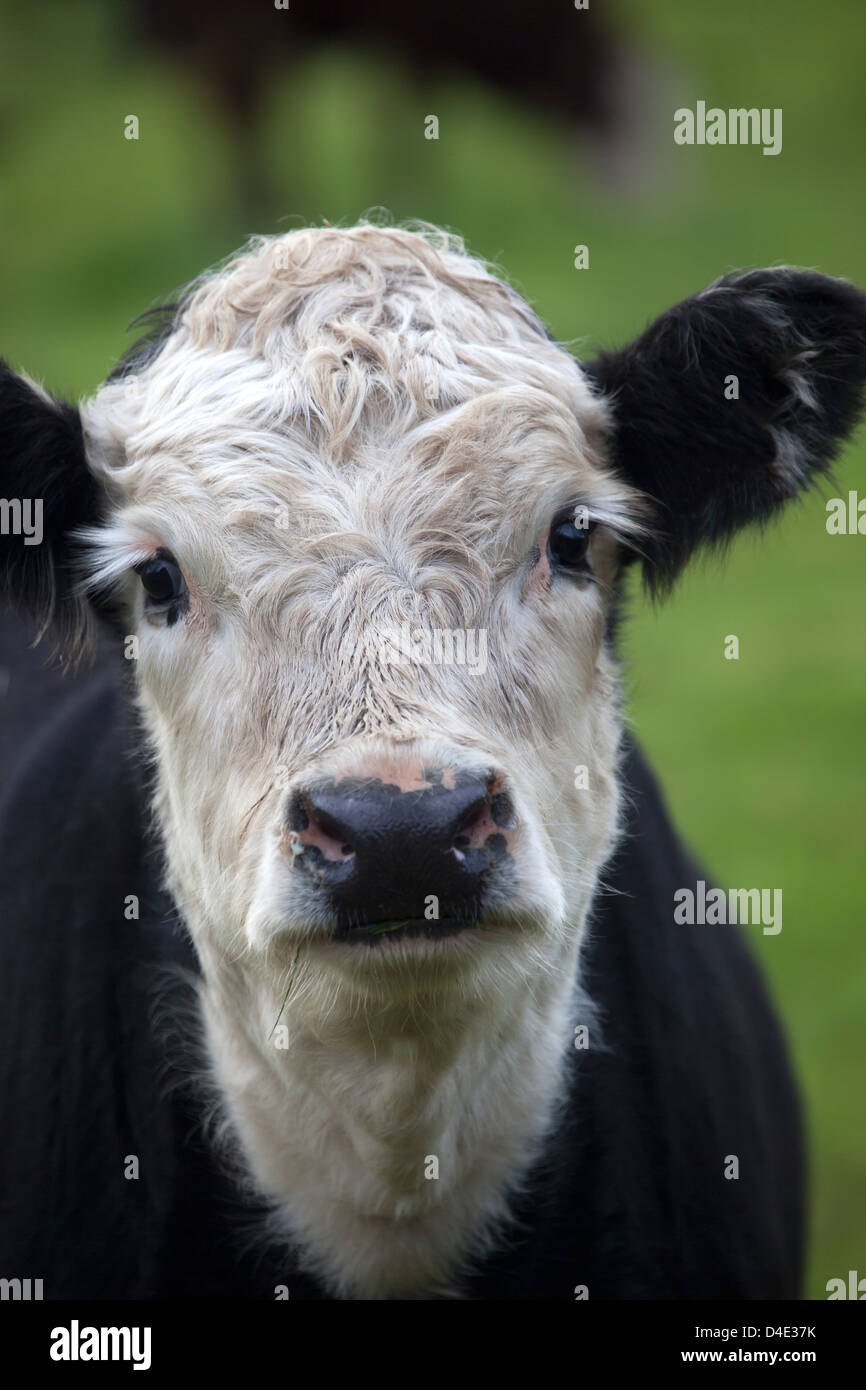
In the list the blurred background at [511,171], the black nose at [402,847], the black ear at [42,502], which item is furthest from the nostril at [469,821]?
the blurred background at [511,171]

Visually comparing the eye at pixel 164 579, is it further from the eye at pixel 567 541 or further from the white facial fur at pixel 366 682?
the eye at pixel 567 541

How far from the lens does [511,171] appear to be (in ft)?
71.5

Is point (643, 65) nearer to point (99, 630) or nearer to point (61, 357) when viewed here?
point (61, 357)

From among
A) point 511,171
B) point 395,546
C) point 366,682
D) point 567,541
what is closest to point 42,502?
point 395,546

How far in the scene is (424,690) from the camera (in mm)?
3035

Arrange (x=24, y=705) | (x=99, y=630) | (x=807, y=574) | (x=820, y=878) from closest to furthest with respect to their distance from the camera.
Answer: (x=99, y=630)
(x=24, y=705)
(x=820, y=878)
(x=807, y=574)

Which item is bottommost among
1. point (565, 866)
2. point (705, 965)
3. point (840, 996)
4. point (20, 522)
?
point (840, 996)

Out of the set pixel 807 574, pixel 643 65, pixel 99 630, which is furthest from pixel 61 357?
pixel 99 630

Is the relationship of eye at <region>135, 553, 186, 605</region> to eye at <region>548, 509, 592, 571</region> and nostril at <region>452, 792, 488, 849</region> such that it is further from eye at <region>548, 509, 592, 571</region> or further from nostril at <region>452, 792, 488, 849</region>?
nostril at <region>452, 792, 488, 849</region>

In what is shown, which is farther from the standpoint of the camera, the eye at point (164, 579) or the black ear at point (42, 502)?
the black ear at point (42, 502)

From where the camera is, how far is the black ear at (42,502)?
143 inches

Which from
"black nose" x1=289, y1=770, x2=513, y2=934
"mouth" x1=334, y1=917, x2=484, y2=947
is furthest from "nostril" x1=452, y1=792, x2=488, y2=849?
"mouth" x1=334, y1=917, x2=484, y2=947

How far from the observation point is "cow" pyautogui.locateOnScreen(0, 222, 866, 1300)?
313cm

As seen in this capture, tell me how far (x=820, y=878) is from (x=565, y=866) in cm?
594
